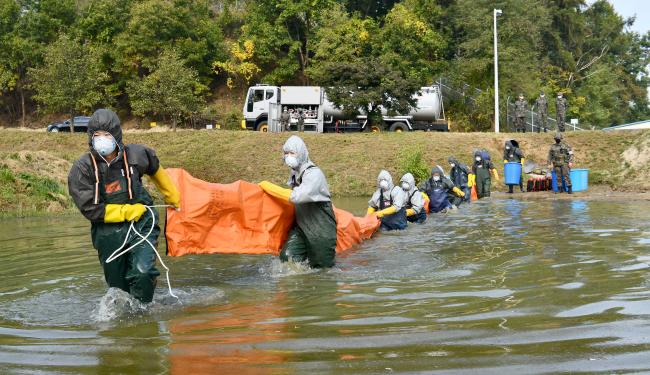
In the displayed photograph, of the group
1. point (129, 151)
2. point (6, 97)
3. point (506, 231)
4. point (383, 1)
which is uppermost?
point (383, 1)

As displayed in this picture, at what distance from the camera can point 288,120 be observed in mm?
37844

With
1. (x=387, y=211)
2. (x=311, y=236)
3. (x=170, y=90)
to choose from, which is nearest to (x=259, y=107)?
(x=170, y=90)

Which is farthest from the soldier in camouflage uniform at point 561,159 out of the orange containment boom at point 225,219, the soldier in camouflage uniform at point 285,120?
the soldier in camouflage uniform at point 285,120

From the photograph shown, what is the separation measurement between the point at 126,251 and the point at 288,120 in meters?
31.1

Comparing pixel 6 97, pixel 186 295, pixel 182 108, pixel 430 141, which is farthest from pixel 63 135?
pixel 186 295

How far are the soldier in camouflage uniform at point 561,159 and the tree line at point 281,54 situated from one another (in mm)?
12944

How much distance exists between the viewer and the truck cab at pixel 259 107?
128 feet

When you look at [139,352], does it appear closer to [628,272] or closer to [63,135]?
[628,272]

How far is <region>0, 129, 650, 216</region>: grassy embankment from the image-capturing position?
2597 cm

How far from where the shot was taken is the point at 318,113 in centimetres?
3800

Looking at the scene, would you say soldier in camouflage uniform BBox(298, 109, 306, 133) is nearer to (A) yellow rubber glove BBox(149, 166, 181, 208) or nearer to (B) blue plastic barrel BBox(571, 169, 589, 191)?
(B) blue plastic barrel BBox(571, 169, 589, 191)

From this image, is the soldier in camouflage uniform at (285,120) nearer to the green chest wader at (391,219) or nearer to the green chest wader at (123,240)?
the green chest wader at (391,219)

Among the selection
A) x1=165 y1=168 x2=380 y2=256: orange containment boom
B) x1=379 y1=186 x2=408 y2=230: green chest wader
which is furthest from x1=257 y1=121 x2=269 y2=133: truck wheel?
x1=165 y1=168 x2=380 y2=256: orange containment boom

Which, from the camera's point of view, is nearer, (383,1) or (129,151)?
(129,151)
